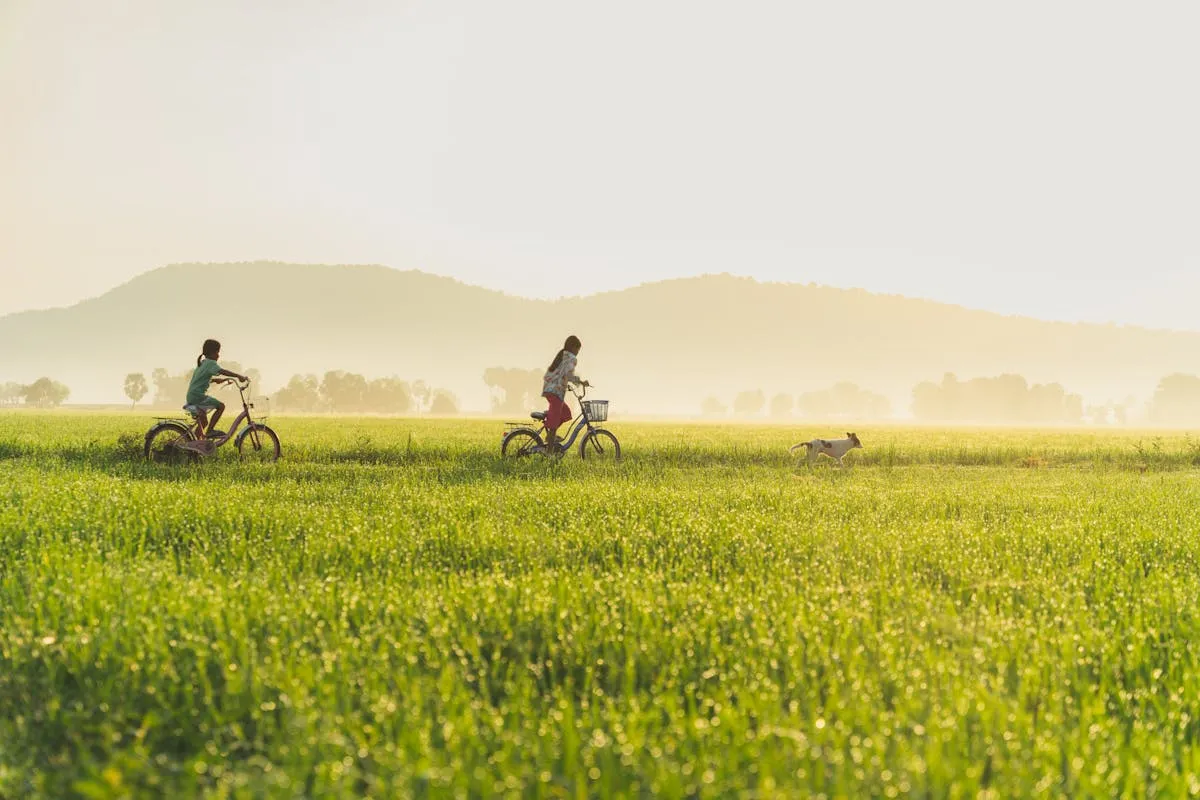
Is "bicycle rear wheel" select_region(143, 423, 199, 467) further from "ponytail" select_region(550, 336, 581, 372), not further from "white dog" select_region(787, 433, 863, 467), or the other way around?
"white dog" select_region(787, 433, 863, 467)

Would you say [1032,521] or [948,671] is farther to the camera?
[1032,521]

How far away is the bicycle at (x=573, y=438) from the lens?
17.2 meters

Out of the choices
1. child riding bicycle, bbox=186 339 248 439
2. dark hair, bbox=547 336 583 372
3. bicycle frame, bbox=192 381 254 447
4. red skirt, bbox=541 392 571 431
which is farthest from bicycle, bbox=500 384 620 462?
child riding bicycle, bbox=186 339 248 439

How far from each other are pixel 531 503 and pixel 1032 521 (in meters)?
6.08

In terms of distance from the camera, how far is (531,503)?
388 inches

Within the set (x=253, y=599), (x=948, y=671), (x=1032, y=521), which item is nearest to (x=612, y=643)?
(x=948, y=671)

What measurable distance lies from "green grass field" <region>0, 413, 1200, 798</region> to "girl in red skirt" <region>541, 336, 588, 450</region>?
7648 mm

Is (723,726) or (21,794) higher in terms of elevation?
(723,726)

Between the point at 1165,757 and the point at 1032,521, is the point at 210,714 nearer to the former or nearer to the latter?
the point at 1165,757

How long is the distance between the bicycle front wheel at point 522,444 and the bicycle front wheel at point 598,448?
1137mm

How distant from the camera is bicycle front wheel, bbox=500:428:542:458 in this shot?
17.2m

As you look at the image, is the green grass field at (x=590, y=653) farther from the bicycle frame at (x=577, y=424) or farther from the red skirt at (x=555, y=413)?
the bicycle frame at (x=577, y=424)

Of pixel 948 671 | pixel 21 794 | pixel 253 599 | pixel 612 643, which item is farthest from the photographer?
pixel 253 599

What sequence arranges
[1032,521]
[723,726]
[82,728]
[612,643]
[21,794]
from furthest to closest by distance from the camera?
[1032,521] < [612,643] < [82,728] < [723,726] < [21,794]
